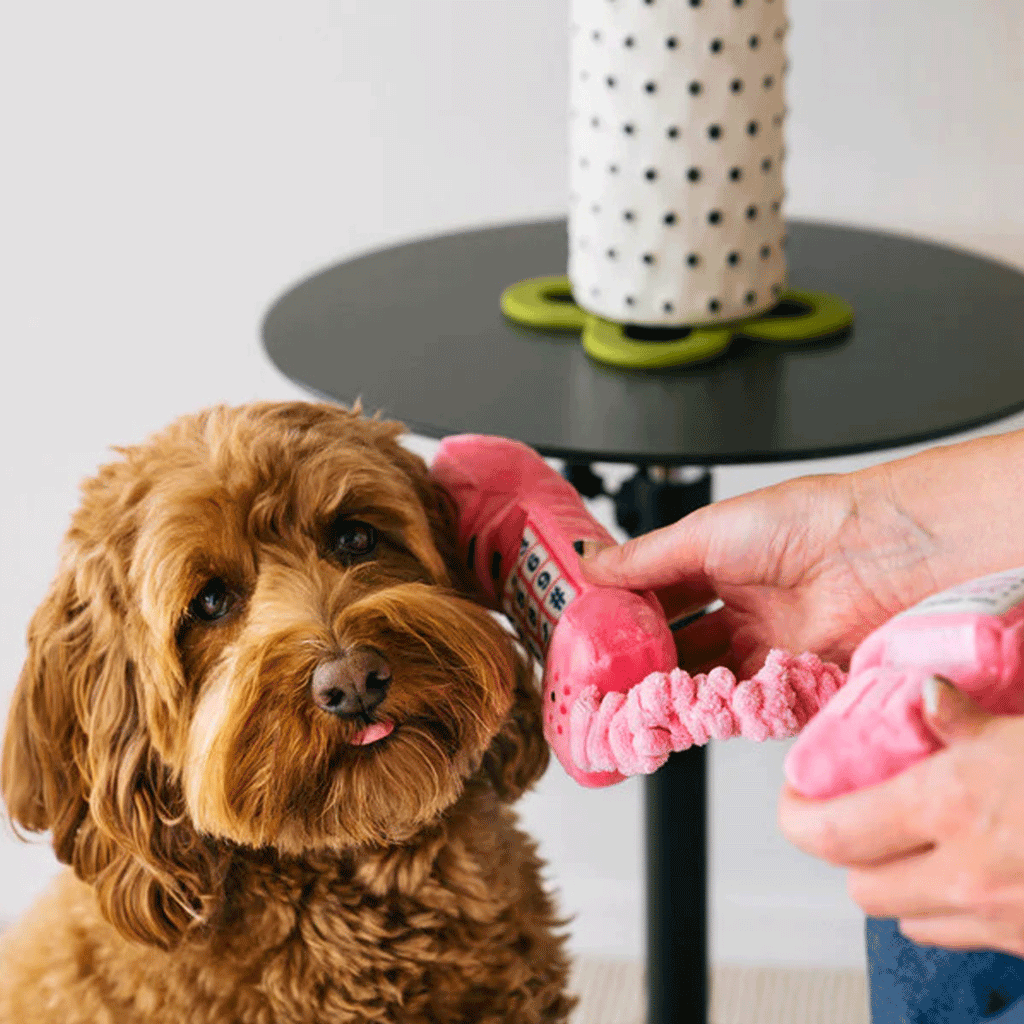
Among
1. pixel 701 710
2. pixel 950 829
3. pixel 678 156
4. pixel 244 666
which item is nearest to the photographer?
pixel 950 829

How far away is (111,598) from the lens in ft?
3.76

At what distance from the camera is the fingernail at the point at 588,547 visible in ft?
3.73

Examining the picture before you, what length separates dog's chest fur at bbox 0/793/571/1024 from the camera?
3.92 ft

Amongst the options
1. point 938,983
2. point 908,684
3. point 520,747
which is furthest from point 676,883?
point 908,684

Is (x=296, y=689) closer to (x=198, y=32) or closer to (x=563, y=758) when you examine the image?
(x=563, y=758)

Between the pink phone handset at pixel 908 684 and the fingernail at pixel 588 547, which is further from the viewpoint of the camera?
the fingernail at pixel 588 547

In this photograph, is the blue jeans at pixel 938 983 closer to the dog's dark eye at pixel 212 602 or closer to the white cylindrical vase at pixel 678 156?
the dog's dark eye at pixel 212 602

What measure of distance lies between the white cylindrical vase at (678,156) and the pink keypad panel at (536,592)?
41 cm

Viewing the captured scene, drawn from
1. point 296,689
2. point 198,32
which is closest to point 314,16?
point 198,32

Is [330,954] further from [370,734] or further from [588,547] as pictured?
[588,547]

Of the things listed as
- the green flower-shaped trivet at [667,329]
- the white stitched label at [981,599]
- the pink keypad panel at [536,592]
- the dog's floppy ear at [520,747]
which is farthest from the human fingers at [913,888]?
the green flower-shaped trivet at [667,329]

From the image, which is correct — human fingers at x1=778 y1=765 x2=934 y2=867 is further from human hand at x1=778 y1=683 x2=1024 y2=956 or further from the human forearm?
the human forearm

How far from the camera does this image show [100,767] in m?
1.16

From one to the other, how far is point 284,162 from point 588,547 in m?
1.26
